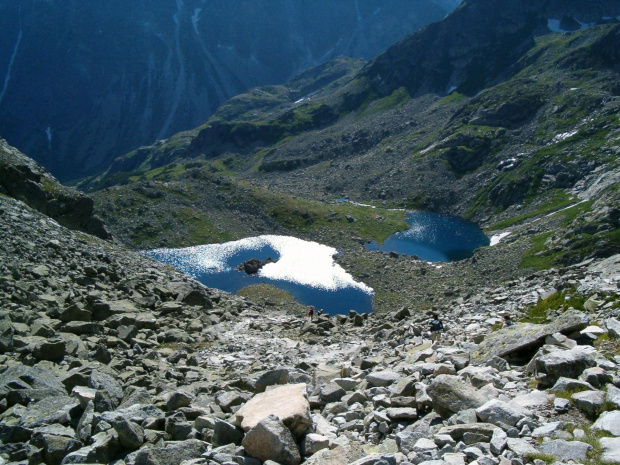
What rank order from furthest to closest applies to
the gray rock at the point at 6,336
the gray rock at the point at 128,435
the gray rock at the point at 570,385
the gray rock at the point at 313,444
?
the gray rock at the point at 6,336
the gray rock at the point at 128,435
the gray rock at the point at 313,444
the gray rock at the point at 570,385

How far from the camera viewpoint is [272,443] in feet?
32.4

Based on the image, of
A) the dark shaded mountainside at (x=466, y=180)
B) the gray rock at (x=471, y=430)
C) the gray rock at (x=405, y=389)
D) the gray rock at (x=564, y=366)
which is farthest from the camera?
the dark shaded mountainside at (x=466, y=180)

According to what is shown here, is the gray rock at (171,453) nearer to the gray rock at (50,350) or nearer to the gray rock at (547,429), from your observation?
the gray rock at (547,429)

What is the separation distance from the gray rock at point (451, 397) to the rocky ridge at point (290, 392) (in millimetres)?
35

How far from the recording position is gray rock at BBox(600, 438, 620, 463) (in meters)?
7.08

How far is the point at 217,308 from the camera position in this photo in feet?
121

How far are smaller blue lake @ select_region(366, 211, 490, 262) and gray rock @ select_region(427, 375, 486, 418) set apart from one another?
→ 89125mm

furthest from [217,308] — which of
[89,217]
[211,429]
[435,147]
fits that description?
[435,147]

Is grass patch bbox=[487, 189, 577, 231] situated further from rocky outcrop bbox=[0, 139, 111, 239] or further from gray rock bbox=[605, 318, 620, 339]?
gray rock bbox=[605, 318, 620, 339]

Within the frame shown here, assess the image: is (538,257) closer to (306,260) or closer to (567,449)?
(306,260)

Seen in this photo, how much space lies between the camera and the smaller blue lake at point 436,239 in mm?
103438

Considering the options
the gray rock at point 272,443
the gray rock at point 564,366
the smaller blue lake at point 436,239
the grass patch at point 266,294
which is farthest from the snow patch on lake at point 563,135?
the gray rock at point 272,443

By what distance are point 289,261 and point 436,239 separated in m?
44.9

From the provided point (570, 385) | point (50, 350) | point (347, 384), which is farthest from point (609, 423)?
point (50, 350)
